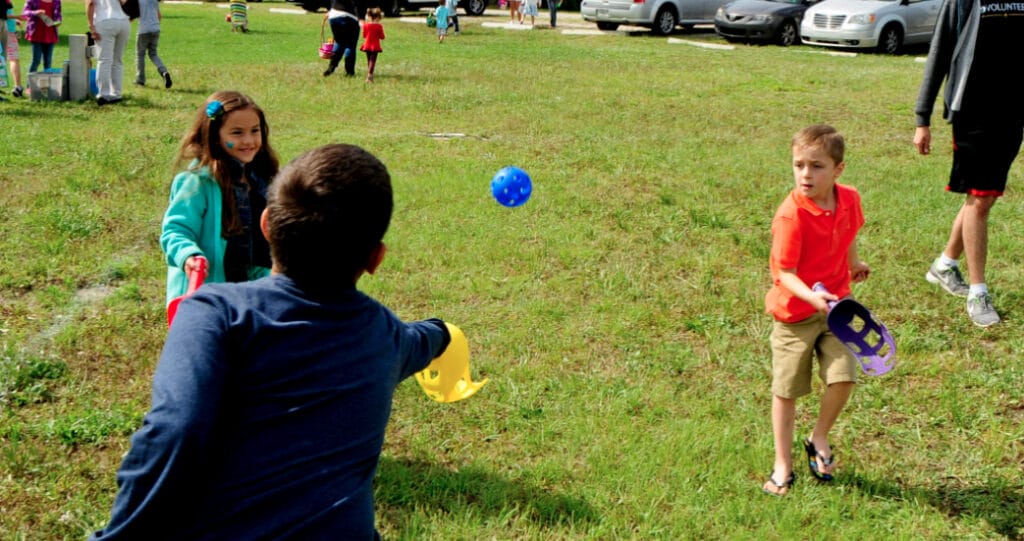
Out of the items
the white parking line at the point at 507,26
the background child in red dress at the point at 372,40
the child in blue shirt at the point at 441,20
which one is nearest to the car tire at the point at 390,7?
the white parking line at the point at 507,26

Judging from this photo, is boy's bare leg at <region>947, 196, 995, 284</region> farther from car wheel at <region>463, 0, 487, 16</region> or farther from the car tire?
car wheel at <region>463, 0, 487, 16</region>

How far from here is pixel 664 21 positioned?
2669 centimetres

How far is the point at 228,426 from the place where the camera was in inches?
79.0

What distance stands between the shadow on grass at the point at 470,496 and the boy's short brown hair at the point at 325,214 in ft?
6.58

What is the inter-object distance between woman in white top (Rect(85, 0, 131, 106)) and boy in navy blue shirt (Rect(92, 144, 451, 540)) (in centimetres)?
1216

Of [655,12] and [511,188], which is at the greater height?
[655,12]

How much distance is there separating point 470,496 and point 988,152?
3831mm

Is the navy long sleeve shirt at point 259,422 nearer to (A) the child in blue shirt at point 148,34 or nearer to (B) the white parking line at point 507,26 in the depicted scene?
(A) the child in blue shirt at point 148,34

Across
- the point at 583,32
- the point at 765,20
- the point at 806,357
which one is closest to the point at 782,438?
the point at 806,357

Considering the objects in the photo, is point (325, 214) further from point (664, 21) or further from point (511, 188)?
point (664, 21)

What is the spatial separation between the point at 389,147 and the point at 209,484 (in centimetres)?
876

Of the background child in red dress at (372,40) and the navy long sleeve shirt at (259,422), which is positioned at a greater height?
the background child in red dress at (372,40)

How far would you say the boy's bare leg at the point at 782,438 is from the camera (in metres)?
4.11

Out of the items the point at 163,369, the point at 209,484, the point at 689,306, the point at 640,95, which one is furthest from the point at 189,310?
the point at 640,95
